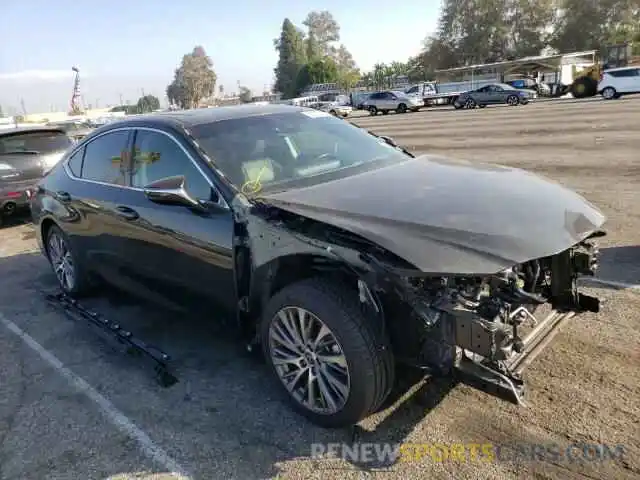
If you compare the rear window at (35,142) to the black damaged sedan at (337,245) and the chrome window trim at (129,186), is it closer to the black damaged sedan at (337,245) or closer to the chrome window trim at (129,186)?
the chrome window trim at (129,186)

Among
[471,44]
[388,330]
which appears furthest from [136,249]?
[471,44]

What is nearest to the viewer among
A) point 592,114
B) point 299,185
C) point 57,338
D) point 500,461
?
point 500,461

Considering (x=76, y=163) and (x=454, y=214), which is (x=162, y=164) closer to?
(x=76, y=163)

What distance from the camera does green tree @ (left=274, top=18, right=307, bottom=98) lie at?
11481cm

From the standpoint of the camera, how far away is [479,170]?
4.00 metres

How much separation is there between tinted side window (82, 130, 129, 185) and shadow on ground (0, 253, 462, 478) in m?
1.23

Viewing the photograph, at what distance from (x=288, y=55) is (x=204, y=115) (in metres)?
118

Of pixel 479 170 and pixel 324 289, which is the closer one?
pixel 324 289

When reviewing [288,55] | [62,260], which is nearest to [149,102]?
[288,55]

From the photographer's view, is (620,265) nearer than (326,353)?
No

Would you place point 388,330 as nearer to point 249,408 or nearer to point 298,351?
point 298,351

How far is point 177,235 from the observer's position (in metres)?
3.78

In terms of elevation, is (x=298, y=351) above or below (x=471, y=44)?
below

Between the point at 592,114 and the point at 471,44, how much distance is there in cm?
7991
